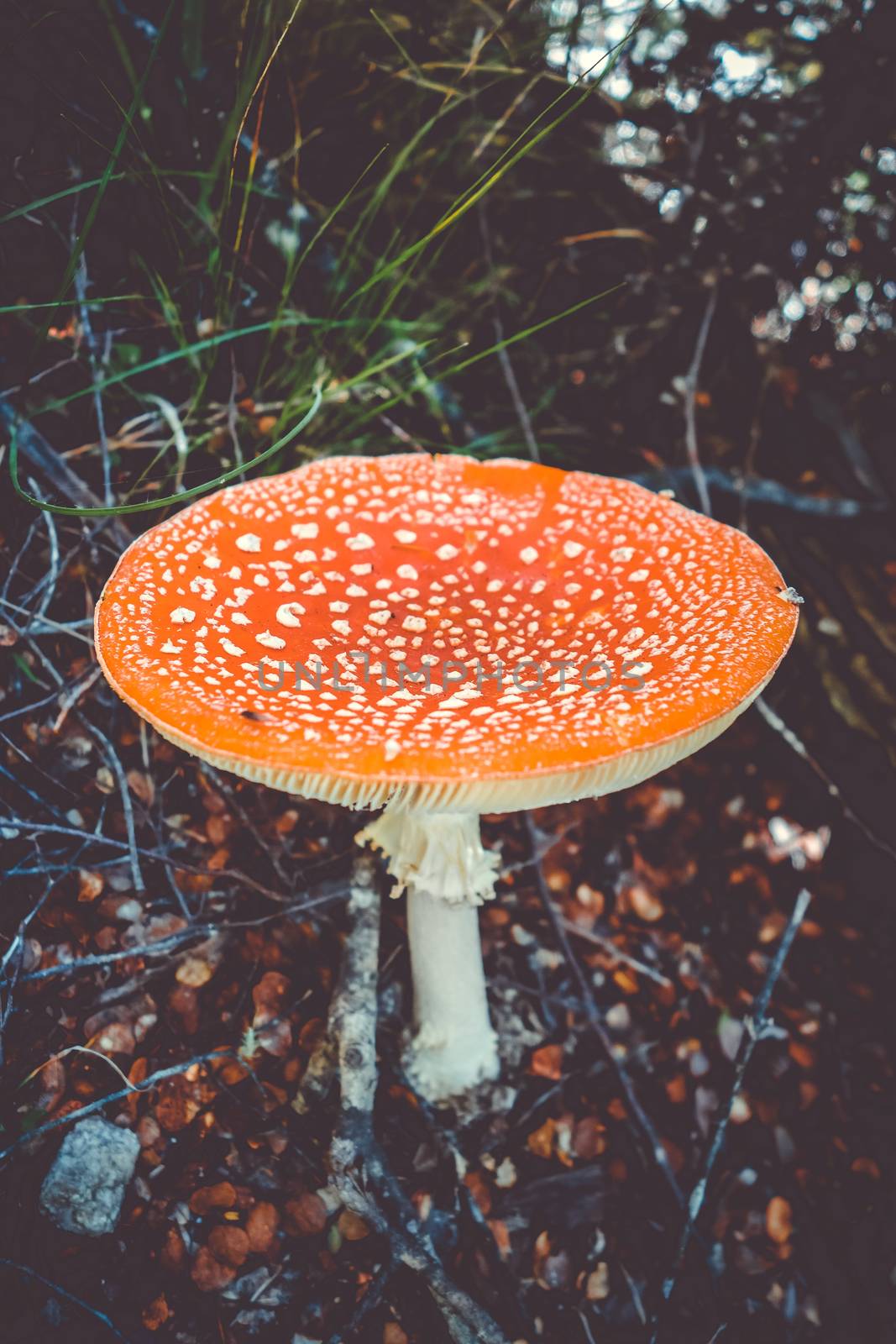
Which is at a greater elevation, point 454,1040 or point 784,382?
point 784,382

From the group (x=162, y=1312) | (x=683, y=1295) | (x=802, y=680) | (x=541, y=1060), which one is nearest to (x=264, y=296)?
(x=802, y=680)

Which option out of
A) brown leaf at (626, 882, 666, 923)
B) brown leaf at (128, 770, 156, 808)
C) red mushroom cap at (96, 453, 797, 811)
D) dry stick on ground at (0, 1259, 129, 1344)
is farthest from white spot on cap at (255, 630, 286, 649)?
brown leaf at (626, 882, 666, 923)

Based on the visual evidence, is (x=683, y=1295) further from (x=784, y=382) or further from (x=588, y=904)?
(x=784, y=382)

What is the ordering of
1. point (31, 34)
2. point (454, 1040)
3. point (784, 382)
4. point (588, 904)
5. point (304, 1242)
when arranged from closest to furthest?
point (304, 1242) < point (31, 34) < point (454, 1040) < point (588, 904) < point (784, 382)

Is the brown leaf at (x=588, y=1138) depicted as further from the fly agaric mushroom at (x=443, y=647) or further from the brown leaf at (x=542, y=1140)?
the fly agaric mushroom at (x=443, y=647)

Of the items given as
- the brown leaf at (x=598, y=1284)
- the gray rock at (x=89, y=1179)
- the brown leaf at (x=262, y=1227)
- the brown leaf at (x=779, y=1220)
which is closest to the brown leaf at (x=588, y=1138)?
the brown leaf at (x=598, y=1284)

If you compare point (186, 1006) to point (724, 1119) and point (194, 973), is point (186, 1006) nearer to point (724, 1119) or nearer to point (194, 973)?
point (194, 973)

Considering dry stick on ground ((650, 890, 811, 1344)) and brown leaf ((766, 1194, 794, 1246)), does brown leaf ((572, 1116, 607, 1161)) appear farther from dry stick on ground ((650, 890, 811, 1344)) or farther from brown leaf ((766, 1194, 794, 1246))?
brown leaf ((766, 1194, 794, 1246))

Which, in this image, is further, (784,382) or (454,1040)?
(784,382)
